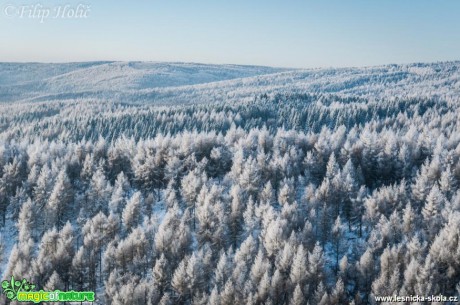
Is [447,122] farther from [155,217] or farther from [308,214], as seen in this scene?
Result: [155,217]

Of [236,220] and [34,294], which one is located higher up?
[236,220]

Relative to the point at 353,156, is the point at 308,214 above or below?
below

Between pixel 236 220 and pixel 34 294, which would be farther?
pixel 236 220

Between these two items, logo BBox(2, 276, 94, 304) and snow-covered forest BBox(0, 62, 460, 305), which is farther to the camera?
snow-covered forest BBox(0, 62, 460, 305)

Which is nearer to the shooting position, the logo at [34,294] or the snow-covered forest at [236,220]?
the logo at [34,294]

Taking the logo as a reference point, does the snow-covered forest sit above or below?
above

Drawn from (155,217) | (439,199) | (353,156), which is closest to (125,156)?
(155,217)

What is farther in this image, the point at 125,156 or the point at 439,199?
the point at 125,156

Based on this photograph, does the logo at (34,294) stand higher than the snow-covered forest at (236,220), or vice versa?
the snow-covered forest at (236,220)
